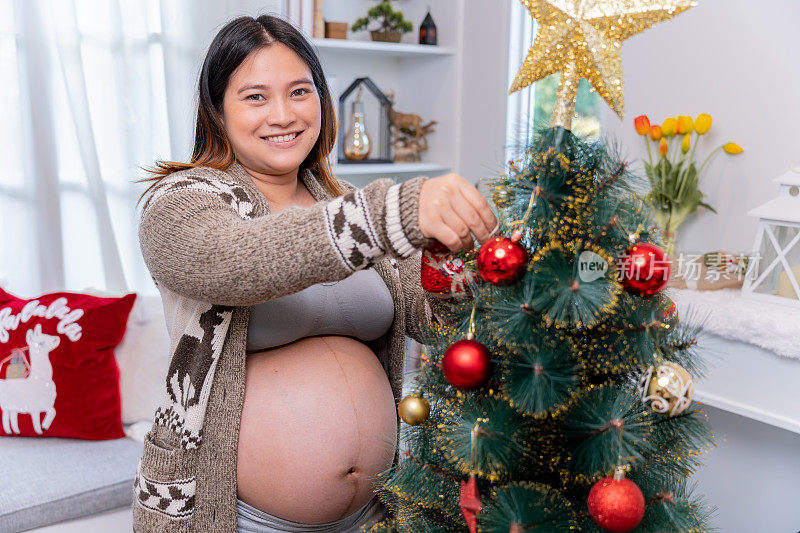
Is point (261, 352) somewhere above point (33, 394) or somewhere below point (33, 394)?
above

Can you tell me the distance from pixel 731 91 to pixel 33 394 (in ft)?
6.59

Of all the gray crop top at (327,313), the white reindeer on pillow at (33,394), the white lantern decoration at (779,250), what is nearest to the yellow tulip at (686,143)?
the white lantern decoration at (779,250)

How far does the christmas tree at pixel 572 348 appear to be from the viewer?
0.73 m

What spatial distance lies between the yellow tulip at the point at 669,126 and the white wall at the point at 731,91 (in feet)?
0.32

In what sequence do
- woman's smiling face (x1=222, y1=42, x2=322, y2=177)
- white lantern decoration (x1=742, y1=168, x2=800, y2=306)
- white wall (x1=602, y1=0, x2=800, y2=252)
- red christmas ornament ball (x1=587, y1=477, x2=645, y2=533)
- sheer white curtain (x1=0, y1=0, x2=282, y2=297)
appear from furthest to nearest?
sheer white curtain (x1=0, y1=0, x2=282, y2=297)
white wall (x1=602, y1=0, x2=800, y2=252)
white lantern decoration (x1=742, y1=168, x2=800, y2=306)
woman's smiling face (x1=222, y1=42, x2=322, y2=177)
red christmas ornament ball (x1=587, y1=477, x2=645, y2=533)

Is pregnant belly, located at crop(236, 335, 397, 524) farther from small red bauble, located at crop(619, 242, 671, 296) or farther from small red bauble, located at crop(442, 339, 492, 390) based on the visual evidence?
small red bauble, located at crop(619, 242, 671, 296)

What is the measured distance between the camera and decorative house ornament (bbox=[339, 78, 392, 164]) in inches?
109

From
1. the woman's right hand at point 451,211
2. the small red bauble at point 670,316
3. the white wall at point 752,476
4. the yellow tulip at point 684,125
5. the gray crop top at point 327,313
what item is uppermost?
the yellow tulip at point 684,125

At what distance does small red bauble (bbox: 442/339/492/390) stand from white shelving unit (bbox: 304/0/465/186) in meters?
1.98

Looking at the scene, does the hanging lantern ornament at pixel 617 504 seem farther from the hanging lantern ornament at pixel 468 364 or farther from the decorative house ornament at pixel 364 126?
the decorative house ornament at pixel 364 126

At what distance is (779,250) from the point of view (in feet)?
5.50

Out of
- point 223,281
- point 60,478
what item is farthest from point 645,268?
point 60,478

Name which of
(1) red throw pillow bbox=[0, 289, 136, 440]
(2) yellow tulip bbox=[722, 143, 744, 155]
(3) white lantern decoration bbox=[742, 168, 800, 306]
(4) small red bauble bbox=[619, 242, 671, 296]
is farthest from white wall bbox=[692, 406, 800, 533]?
(1) red throw pillow bbox=[0, 289, 136, 440]

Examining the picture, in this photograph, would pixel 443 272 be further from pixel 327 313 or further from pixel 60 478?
pixel 60 478
